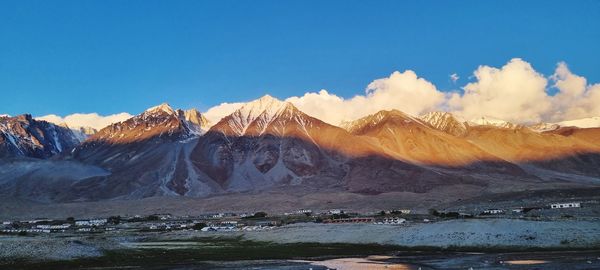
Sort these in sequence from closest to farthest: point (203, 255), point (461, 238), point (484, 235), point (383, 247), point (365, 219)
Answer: point (484, 235) < point (203, 255) < point (461, 238) < point (383, 247) < point (365, 219)

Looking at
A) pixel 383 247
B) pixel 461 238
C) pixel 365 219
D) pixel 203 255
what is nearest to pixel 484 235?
pixel 461 238

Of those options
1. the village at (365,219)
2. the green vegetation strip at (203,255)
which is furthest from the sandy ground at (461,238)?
the village at (365,219)

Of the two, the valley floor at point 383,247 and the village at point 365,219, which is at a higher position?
the village at point 365,219

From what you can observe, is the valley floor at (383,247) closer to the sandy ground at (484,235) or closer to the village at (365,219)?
the sandy ground at (484,235)

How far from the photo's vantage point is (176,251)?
8162 centimetres

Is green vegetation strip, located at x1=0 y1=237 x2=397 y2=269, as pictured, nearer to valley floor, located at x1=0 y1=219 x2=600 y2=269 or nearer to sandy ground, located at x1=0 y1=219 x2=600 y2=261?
valley floor, located at x1=0 y1=219 x2=600 y2=269

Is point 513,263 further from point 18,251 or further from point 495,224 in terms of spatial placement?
point 18,251

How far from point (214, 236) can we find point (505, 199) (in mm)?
89639

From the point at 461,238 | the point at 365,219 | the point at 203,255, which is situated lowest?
the point at 203,255

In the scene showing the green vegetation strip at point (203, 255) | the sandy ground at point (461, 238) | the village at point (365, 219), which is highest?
the village at point (365, 219)

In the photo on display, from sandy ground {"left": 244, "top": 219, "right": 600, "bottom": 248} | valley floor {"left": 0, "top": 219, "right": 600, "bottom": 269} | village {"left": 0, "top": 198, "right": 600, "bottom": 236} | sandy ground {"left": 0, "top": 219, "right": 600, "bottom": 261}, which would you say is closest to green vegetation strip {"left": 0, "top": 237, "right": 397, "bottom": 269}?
valley floor {"left": 0, "top": 219, "right": 600, "bottom": 269}

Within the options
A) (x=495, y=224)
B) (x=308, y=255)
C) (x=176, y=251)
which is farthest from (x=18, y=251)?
(x=495, y=224)

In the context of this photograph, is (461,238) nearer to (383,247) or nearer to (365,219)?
(383,247)

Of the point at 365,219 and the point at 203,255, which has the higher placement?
the point at 365,219
